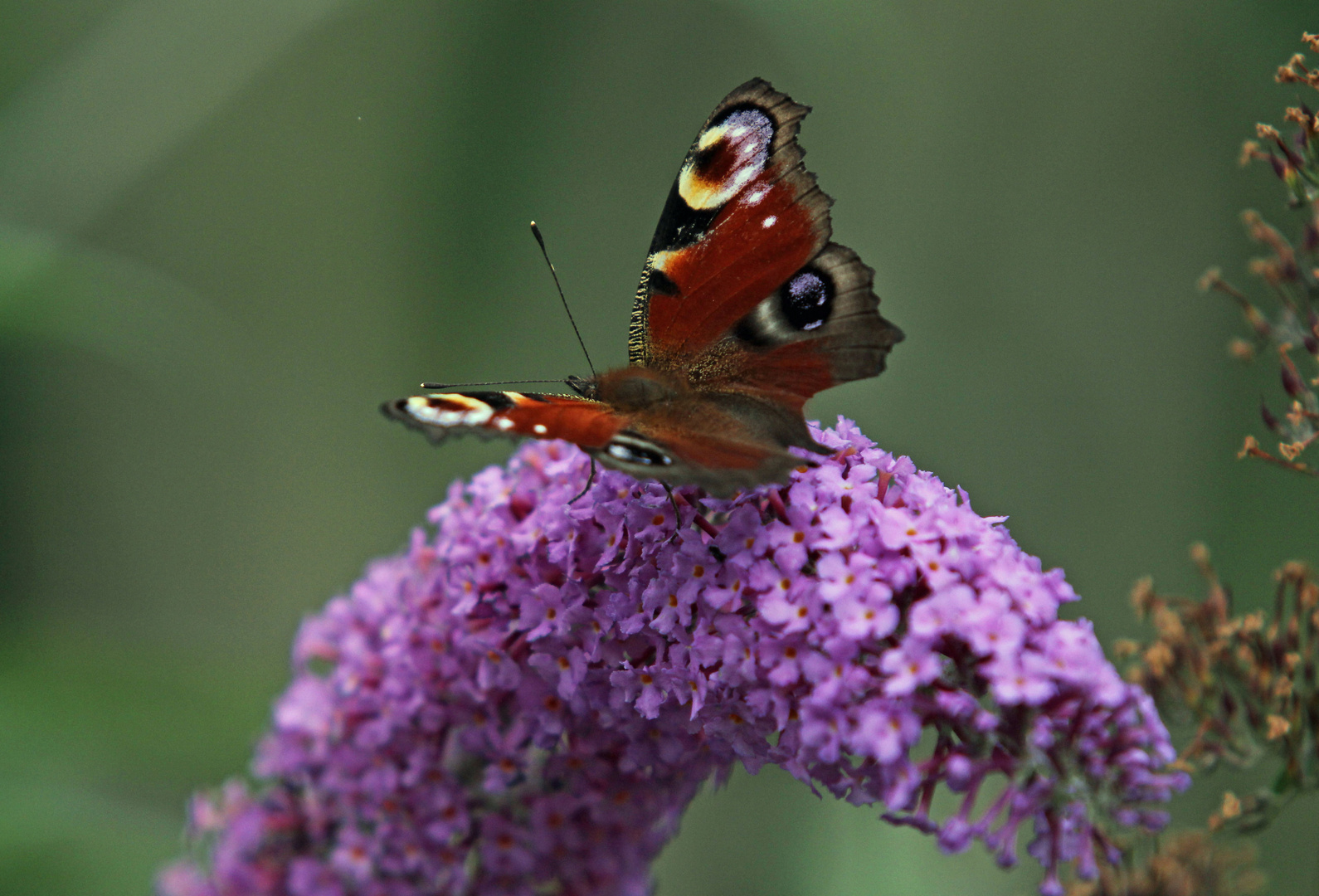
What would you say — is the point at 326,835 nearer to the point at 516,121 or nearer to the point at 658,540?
the point at 658,540

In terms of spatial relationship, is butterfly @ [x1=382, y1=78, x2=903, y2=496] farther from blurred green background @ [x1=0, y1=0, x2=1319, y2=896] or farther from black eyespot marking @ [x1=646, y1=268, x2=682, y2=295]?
blurred green background @ [x1=0, y1=0, x2=1319, y2=896]

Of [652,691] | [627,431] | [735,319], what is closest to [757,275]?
[735,319]

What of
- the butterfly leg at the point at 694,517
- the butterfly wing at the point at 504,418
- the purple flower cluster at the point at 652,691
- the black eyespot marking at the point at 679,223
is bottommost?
the purple flower cluster at the point at 652,691

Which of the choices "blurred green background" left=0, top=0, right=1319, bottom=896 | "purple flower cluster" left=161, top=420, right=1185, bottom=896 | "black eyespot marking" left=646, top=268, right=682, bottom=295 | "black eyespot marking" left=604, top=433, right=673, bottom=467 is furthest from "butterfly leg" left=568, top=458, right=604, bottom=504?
"blurred green background" left=0, top=0, right=1319, bottom=896

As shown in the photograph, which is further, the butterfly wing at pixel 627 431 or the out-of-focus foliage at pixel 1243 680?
the out-of-focus foliage at pixel 1243 680

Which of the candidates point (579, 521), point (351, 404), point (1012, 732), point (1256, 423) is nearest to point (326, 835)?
point (579, 521)

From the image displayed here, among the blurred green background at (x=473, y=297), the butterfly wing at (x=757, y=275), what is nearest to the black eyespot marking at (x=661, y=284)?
the butterfly wing at (x=757, y=275)

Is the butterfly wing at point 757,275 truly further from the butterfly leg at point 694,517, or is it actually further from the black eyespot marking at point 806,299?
the butterfly leg at point 694,517

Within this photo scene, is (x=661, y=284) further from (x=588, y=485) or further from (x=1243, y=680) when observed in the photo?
(x=1243, y=680)
